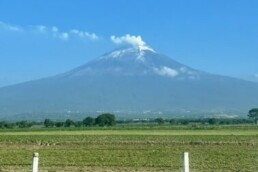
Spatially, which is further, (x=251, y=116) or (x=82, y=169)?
(x=251, y=116)

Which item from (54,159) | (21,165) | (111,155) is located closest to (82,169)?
(21,165)

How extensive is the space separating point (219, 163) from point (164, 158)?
321 cm

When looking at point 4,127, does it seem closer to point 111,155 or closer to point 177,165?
point 111,155

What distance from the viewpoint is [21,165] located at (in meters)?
22.1

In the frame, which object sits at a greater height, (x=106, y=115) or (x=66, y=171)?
(x=106, y=115)

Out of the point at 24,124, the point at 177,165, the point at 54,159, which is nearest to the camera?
the point at 177,165

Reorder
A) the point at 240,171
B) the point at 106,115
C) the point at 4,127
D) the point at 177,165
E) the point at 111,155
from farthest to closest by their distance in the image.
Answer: the point at 106,115 → the point at 4,127 → the point at 111,155 → the point at 177,165 → the point at 240,171

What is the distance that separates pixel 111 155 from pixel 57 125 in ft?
237

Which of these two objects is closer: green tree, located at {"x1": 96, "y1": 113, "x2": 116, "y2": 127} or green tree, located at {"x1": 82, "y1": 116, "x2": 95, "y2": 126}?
green tree, located at {"x1": 96, "y1": 113, "x2": 116, "y2": 127}

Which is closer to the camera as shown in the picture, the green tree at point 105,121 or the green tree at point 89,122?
the green tree at point 105,121

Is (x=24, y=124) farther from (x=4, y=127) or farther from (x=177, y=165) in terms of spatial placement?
(x=177, y=165)

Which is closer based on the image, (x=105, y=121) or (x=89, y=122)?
(x=105, y=121)

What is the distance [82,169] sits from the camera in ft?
Result: 67.0

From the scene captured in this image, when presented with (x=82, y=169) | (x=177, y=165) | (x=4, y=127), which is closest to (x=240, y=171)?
(x=177, y=165)
